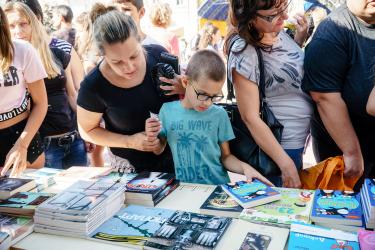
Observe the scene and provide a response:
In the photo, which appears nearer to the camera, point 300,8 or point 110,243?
point 110,243

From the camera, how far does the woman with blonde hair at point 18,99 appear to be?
69.9 inches

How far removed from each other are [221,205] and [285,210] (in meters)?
0.23

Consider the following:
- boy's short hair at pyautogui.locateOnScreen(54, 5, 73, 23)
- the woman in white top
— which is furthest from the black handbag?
boy's short hair at pyautogui.locateOnScreen(54, 5, 73, 23)

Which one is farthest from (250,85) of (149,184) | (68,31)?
(68,31)

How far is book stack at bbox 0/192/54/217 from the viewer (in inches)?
51.7

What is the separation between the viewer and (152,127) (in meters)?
1.55

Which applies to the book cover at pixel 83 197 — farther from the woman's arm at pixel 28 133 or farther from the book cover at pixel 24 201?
the woman's arm at pixel 28 133

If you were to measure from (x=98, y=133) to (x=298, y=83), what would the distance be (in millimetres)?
1009

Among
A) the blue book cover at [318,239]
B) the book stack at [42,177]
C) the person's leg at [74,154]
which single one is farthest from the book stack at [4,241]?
the person's leg at [74,154]

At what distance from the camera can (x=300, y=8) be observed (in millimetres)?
2102

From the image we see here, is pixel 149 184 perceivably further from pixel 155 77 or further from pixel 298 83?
pixel 298 83

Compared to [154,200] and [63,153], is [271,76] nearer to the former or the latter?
[154,200]

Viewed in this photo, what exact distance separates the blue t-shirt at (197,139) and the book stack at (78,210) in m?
0.40

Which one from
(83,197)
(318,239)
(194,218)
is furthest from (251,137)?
(83,197)
